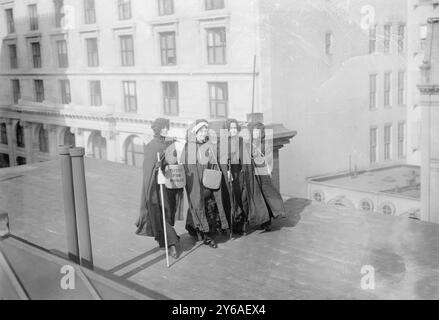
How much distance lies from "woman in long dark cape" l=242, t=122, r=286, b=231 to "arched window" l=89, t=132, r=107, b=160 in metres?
6.33

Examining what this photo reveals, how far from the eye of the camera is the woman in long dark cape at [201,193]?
6.02 m

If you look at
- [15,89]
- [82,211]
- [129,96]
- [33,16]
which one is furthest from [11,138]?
[82,211]

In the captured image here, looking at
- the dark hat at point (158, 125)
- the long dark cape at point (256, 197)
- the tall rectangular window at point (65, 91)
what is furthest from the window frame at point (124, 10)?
the dark hat at point (158, 125)

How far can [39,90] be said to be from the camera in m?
13.0

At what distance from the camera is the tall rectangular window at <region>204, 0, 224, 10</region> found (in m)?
11.6

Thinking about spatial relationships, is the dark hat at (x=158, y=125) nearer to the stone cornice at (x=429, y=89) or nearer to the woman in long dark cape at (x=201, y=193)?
the woman in long dark cape at (x=201, y=193)

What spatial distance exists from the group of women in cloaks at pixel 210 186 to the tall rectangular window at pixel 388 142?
1139 cm

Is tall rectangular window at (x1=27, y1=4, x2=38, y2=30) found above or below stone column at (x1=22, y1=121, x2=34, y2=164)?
above

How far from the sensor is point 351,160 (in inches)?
679

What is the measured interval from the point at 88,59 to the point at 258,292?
865 centimetres

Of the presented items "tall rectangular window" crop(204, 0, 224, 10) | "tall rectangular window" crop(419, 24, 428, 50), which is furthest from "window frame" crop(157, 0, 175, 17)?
"tall rectangular window" crop(419, 24, 428, 50)

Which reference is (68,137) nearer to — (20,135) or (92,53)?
(20,135)

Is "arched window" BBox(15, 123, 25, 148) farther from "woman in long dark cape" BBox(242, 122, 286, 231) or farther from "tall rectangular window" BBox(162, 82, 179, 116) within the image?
"woman in long dark cape" BBox(242, 122, 286, 231)
